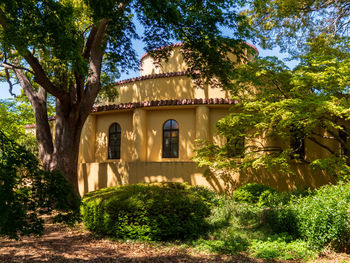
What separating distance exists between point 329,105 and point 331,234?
4280mm

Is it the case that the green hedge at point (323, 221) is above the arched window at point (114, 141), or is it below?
below

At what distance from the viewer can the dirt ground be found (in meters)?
5.81

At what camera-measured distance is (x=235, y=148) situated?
11781mm

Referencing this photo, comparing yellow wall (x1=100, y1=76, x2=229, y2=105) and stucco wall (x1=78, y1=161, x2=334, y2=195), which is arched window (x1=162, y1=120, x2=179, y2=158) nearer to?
stucco wall (x1=78, y1=161, x2=334, y2=195)

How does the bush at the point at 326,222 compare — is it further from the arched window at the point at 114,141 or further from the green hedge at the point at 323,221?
the arched window at the point at 114,141

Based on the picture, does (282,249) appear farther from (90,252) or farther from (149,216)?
(90,252)

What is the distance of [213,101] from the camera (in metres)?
13.2

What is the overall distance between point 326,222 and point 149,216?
4.37m

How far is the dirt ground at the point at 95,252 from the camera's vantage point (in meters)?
5.81

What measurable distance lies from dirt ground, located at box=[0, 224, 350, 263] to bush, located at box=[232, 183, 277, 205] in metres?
4.55

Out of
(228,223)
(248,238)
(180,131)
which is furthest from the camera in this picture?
(180,131)

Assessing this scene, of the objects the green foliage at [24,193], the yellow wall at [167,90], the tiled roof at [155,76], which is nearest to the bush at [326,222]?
the green foliage at [24,193]

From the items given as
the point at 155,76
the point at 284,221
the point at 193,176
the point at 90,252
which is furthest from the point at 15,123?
the point at 284,221

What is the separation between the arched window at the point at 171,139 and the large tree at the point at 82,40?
3858mm
